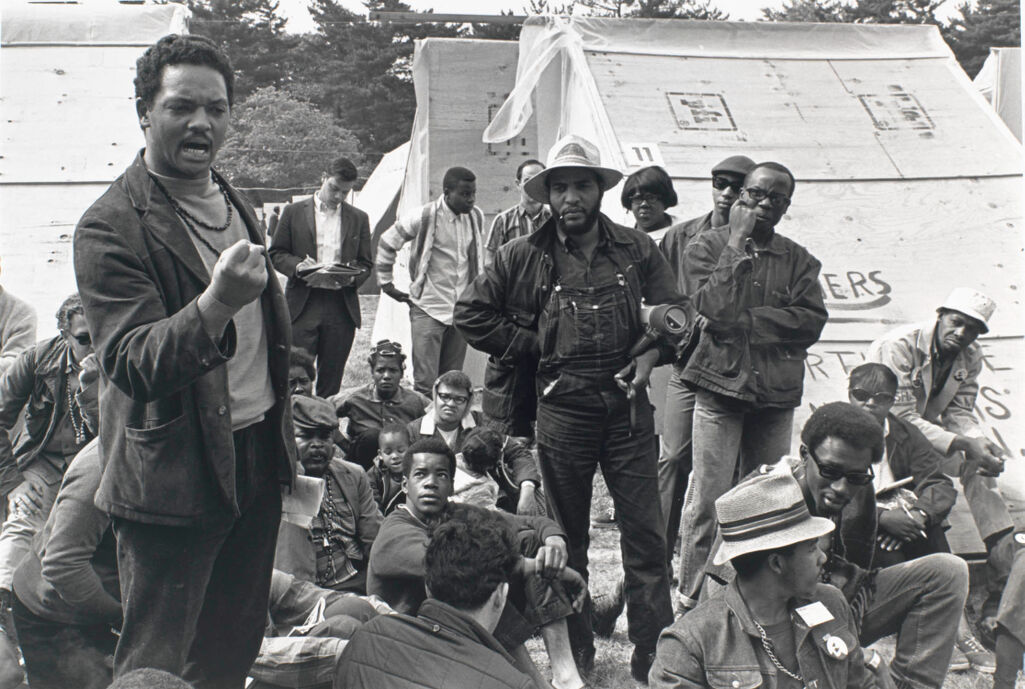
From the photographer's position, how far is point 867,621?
13.4 feet

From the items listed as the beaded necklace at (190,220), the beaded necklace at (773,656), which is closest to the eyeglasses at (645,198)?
the beaded necklace at (773,656)

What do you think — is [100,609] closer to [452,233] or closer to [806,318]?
[806,318]

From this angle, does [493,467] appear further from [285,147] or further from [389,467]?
[285,147]

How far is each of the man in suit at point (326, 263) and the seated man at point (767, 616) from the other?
15.4 ft

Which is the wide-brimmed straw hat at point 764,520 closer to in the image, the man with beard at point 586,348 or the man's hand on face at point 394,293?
the man with beard at point 586,348

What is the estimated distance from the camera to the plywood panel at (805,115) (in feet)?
27.0

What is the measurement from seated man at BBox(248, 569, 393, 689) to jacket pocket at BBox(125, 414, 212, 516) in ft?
3.46

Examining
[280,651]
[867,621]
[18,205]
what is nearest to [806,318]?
[867,621]

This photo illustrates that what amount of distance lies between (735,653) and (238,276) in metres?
1.60

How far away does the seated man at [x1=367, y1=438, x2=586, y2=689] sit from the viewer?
3.72 m

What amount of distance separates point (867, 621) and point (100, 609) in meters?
2.70

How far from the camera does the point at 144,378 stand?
2.19 meters

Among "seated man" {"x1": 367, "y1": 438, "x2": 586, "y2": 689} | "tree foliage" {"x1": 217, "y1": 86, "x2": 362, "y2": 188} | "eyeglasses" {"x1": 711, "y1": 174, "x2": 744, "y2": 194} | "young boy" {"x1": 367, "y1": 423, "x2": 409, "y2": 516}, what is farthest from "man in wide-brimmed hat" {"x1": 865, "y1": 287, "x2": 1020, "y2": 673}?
"tree foliage" {"x1": 217, "y1": 86, "x2": 362, "y2": 188}

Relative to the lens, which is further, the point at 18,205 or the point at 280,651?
the point at 18,205
